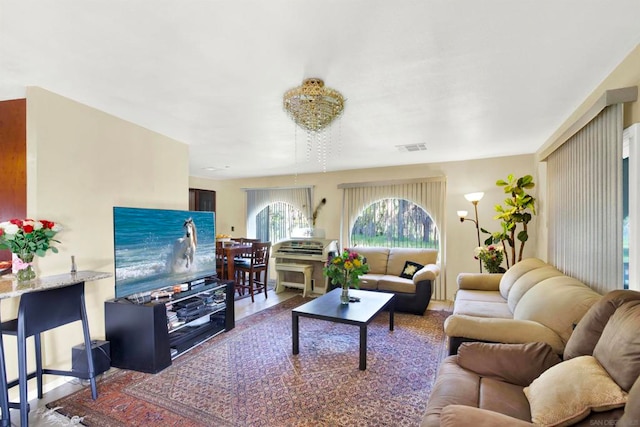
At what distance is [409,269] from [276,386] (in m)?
2.99

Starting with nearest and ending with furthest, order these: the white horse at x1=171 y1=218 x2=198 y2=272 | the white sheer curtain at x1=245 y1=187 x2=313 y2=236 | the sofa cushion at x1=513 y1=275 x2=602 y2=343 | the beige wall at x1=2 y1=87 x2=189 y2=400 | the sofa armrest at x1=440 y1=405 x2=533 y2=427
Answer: the sofa armrest at x1=440 y1=405 x2=533 y2=427 → the sofa cushion at x1=513 y1=275 x2=602 y2=343 → the beige wall at x1=2 y1=87 x2=189 y2=400 → the white horse at x1=171 y1=218 x2=198 y2=272 → the white sheer curtain at x1=245 y1=187 x2=313 y2=236

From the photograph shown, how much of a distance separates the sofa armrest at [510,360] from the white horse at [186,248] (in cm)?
274

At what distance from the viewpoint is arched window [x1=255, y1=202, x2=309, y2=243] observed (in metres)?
6.71

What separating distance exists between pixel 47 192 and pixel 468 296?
4.14 metres

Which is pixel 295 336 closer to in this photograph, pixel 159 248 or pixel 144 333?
pixel 144 333

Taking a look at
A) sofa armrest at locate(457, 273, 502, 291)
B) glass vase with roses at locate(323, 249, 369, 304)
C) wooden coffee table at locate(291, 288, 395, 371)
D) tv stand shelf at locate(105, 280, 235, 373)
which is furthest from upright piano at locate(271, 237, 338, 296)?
tv stand shelf at locate(105, 280, 235, 373)

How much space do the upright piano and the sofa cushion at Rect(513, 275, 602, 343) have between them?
3322mm

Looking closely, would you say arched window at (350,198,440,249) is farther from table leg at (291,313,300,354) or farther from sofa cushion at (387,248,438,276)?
table leg at (291,313,300,354)

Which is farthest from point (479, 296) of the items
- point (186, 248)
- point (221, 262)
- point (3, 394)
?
point (3, 394)

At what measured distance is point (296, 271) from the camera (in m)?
5.58

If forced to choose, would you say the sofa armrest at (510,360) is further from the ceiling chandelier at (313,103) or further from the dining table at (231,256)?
the dining table at (231,256)

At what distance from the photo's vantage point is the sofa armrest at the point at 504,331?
1896mm

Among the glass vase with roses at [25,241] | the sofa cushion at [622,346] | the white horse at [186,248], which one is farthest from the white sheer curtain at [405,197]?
the glass vase with roses at [25,241]

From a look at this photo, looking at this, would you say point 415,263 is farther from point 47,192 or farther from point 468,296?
point 47,192
